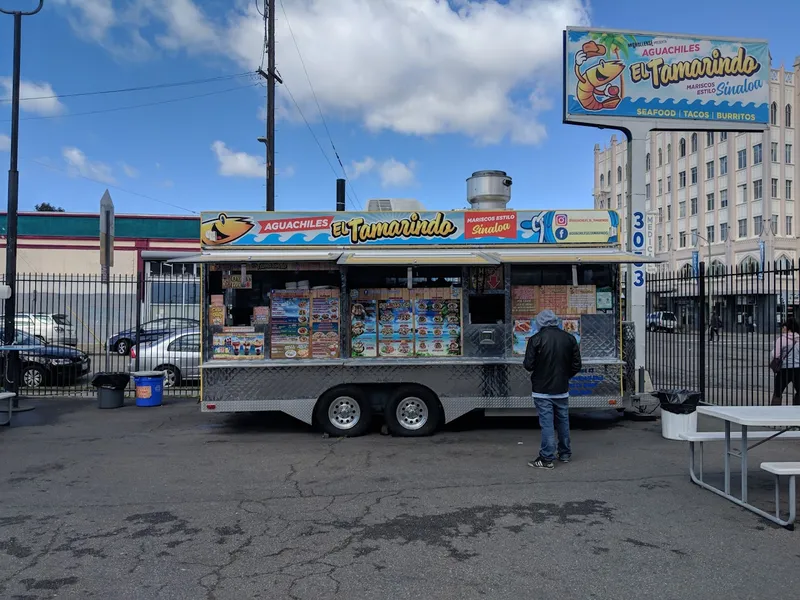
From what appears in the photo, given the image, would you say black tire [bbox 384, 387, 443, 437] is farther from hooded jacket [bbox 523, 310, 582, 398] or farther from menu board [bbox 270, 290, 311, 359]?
hooded jacket [bbox 523, 310, 582, 398]

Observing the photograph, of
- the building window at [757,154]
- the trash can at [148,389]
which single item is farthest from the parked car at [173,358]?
the building window at [757,154]

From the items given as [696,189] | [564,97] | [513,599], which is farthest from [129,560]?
[696,189]

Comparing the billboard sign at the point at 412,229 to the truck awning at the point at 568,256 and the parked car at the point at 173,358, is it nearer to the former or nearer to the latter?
the truck awning at the point at 568,256

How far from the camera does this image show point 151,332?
50.3ft

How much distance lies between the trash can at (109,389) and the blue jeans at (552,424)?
7927 millimetres

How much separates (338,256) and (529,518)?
4.31 m

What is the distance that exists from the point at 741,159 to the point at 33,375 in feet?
169

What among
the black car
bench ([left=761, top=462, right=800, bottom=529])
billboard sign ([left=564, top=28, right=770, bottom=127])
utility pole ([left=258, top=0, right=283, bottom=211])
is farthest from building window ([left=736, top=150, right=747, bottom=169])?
bench ([left=761, top=462, right=800, bottom=529])

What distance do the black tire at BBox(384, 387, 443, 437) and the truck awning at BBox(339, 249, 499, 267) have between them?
5.78 ft

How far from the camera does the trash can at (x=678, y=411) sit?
8094mm

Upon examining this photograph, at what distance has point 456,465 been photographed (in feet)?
23.0

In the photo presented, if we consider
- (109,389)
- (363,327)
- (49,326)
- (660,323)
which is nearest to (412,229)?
(363,327)

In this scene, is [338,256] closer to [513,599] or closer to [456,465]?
[456,465]

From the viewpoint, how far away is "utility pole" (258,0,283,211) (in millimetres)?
15172
